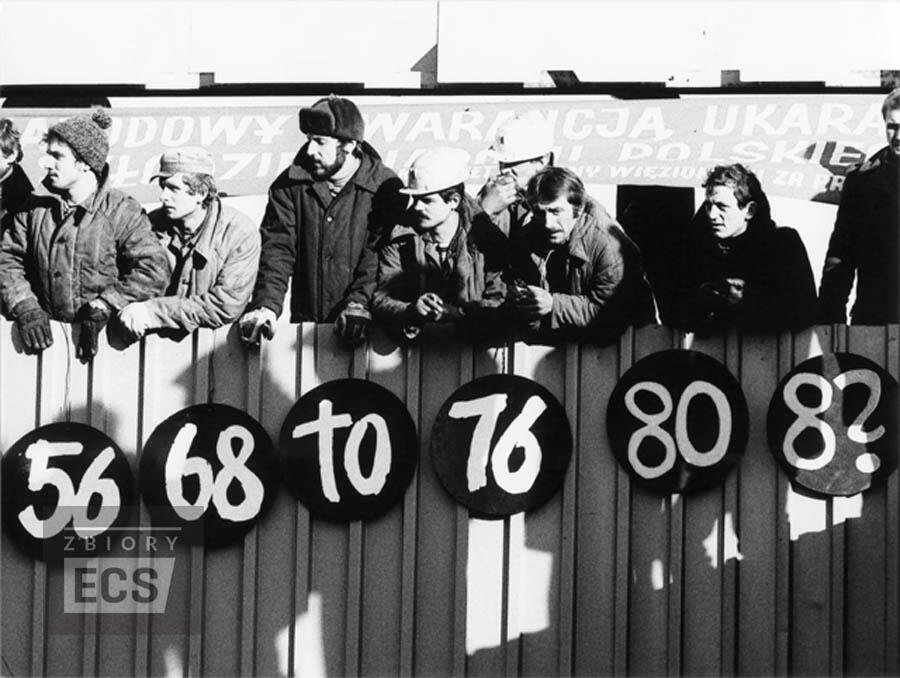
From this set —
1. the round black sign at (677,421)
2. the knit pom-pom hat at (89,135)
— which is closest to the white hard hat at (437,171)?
the round black sign at (677,421)

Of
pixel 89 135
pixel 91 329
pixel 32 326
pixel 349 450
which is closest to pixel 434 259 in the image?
pixel 349 450

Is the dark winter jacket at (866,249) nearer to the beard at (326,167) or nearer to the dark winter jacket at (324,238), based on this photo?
the dark winter jacket at (324,238)

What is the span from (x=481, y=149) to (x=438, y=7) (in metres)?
0.85

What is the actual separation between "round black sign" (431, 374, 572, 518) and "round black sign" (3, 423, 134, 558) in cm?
173

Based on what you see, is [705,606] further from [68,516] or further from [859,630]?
[68,516]

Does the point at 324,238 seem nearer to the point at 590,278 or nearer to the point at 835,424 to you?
the point at 590,278

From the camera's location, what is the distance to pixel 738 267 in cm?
746

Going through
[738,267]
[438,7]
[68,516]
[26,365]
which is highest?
[438,7]

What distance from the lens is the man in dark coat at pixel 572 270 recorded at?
7.43 m

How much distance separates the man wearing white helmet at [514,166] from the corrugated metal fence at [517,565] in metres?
0.73

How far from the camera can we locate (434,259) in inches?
298

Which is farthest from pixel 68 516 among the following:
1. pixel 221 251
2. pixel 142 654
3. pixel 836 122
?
pixel 836 122

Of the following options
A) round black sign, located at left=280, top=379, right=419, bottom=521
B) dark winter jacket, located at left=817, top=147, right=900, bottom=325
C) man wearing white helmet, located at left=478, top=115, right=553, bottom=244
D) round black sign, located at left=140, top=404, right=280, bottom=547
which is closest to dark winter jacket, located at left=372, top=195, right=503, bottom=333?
man wearing white helmet, located at left=478, top=115, right=553, bottom=244

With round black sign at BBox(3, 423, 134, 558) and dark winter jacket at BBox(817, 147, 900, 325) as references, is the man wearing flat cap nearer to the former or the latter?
round black sign at BBox(3, 423, 134, 558)
